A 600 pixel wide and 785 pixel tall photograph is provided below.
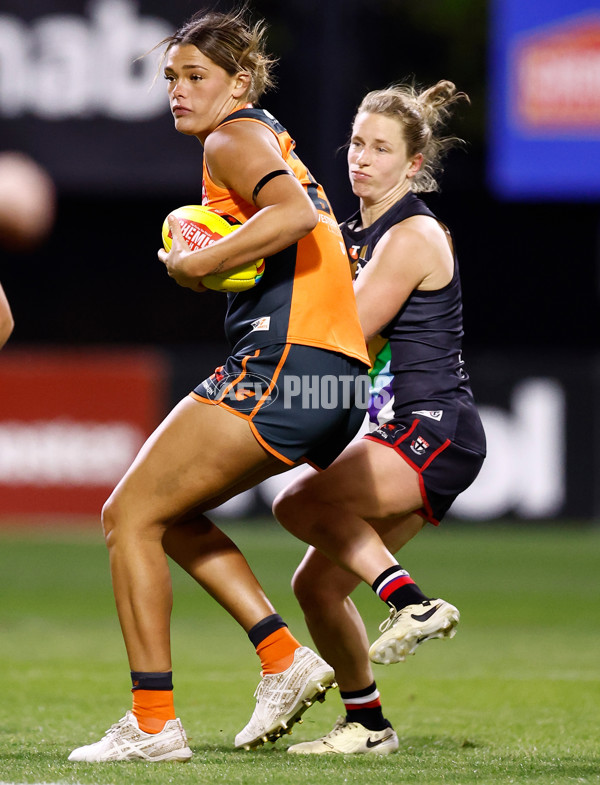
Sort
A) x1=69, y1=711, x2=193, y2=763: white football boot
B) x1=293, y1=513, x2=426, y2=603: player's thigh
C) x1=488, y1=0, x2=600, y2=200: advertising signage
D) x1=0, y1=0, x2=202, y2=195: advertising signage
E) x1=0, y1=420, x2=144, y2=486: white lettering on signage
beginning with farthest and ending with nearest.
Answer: x1=488, y1=0, x2=600, y2=200: advertising signage
x1=0, y1=0, x2=202, y2=195: advertising signage
x1=0, y1=420, x2=144, y2=486: white lettering on signage
x1=293, y1=513, x2=426, y2=603: player's thigh
x1=69, y1=711, x2=193, y2=763: white football boot

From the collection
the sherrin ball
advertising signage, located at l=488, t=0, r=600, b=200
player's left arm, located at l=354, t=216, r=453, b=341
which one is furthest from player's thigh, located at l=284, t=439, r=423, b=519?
advertising signage, located at l=488, t=0, r=600, b=200

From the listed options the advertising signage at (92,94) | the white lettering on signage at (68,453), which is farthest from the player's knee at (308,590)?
the advertising signage at (92,94)

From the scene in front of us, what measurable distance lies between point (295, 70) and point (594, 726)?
11.6 meters

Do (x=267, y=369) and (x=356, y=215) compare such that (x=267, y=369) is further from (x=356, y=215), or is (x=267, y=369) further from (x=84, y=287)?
(x=84, y=287)

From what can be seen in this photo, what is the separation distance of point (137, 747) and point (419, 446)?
1.33 metres

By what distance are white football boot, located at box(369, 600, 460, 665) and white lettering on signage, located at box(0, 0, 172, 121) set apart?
1047 centimetres

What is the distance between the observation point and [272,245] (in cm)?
393

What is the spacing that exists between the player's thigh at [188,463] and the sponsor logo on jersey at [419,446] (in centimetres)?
60

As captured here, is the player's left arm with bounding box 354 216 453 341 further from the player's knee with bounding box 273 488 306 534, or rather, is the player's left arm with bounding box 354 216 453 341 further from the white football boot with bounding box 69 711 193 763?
the white football boot with bounding box 69 711 193 763

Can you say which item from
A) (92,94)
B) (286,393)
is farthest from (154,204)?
(286,393)

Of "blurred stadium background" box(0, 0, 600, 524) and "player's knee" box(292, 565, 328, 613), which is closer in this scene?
"player's knee" box(292, 565, 328, 613)

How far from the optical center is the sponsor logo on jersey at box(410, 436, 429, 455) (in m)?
4.48

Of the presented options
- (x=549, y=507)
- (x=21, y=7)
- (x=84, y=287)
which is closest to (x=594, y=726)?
(x=549, y=507)

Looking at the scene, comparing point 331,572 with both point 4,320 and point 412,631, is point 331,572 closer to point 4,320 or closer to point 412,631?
point 412,631
